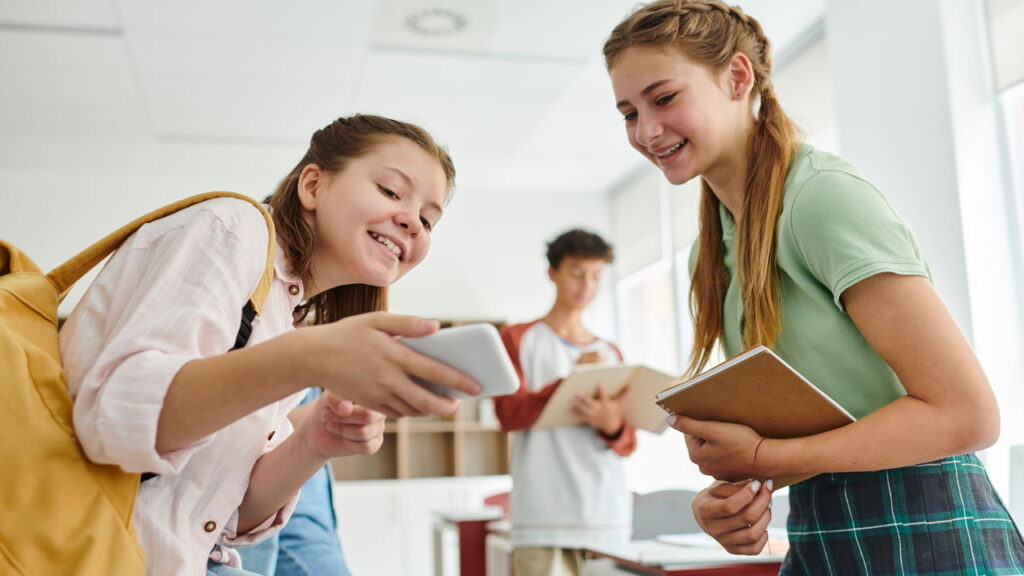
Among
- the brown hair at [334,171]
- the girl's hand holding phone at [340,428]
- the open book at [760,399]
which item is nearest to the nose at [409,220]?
the brown hair at [334,171]

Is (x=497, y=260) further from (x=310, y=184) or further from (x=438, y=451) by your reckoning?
(x=310, y=184)

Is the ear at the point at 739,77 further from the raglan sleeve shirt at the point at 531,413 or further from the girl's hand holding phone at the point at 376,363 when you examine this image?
the raglan sleeve shirt at the point at 531,413

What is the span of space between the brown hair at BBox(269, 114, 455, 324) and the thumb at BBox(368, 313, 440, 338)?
1.37 ft

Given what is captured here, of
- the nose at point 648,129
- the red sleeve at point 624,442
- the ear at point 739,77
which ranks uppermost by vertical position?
the ear at point 739,77

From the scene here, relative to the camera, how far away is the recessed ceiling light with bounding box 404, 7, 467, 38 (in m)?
3.89

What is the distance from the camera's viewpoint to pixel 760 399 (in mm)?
1100

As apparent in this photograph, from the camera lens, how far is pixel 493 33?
408 cm

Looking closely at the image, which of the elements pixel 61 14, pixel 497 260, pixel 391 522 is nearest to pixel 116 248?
pixel 61 14

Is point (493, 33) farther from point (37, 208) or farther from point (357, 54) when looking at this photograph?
point (37, 208)

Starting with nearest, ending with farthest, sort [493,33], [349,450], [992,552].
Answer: [992,552]
[349,450]
[493,33]

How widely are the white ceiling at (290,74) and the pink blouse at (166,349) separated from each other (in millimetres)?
3123

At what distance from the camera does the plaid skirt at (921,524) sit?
107 centimetres

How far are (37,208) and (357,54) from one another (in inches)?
123

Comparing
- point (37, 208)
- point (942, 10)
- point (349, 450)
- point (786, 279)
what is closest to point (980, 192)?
point (942, 10)
